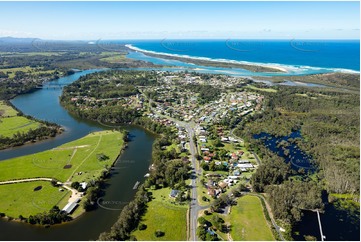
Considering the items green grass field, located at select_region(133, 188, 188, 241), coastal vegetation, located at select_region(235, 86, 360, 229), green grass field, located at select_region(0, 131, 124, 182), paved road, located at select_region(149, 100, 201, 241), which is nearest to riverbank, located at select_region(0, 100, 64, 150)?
green grass field, located at select_region(0, 131, 124, 182)

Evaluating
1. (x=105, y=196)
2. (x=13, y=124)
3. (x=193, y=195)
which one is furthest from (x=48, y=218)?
(x=13, y=124)

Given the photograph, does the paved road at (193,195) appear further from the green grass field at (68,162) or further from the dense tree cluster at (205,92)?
the dense tree cluster at (205,92)

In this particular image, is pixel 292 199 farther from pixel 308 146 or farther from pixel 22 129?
pixel 22 129

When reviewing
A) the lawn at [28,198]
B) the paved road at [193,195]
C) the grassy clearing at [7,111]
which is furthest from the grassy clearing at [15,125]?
the paved road at [193,195]

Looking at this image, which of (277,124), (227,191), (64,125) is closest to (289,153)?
(277,124)

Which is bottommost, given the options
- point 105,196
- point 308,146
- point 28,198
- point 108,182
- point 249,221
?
point 105,196
